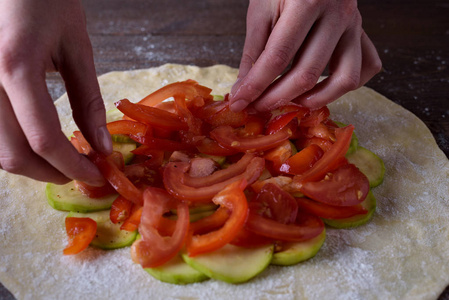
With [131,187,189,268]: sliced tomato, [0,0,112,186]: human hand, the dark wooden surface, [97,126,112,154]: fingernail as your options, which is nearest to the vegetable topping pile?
[131,187,189,268]: sliced tomato

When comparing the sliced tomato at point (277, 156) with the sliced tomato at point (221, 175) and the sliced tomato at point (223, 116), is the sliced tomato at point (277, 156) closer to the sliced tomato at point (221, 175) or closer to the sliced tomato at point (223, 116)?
the sliced tomato at point (221, 175)

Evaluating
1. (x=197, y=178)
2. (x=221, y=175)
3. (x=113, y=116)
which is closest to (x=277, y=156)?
(x=221, y=175)

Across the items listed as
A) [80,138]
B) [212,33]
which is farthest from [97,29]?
[80,138]

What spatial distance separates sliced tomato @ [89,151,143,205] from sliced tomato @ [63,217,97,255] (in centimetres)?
23

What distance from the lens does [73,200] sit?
2.48 m

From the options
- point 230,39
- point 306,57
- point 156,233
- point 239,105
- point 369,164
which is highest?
point 306,57

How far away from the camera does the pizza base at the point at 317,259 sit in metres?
2.13

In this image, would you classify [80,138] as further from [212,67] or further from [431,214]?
[431,214]

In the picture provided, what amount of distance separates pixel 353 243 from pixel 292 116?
33.6 inches

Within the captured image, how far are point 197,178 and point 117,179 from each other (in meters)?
0.44

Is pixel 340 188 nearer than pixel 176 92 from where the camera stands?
Yes

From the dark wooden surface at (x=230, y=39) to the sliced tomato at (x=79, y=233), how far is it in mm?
1669

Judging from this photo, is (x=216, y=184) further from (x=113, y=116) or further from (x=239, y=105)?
(x=113, y=116)

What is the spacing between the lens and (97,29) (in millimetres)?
4641
